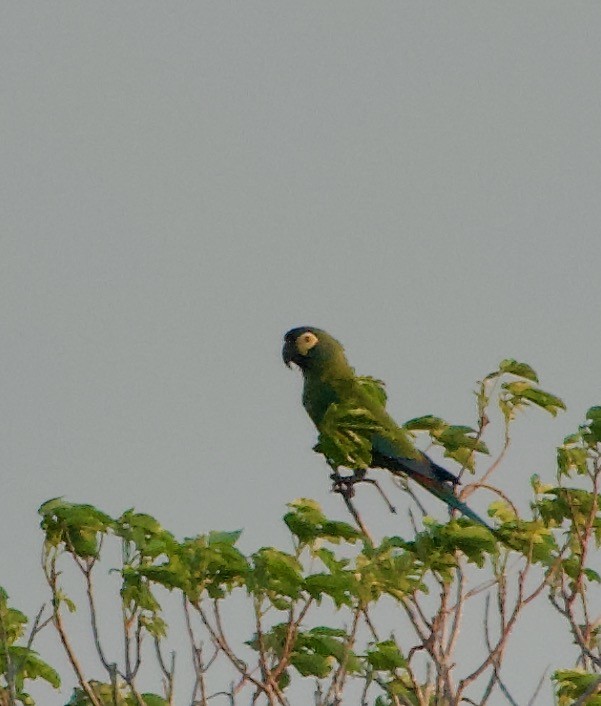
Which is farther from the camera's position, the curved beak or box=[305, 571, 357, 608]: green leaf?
the curved beak

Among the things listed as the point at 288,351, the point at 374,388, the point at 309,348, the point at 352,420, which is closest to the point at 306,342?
the point at 309,348

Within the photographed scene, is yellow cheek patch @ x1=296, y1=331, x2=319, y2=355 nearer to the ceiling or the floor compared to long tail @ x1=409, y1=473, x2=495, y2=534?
nearer to the ceiling

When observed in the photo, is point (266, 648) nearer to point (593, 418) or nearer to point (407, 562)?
point (407, 562)

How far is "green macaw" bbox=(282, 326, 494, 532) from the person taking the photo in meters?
9.98

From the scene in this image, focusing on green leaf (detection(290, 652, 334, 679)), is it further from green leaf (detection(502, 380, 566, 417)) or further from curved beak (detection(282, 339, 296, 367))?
curved beak (detection(282, 339, 296, 367))

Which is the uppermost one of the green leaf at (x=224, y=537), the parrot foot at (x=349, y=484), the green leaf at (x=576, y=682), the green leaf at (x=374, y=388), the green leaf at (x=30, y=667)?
the green leaf at (x=374, y=388)

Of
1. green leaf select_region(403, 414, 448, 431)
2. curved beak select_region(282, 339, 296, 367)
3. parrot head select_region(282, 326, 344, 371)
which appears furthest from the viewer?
curved beak select_region(282, 339, 296, 367)

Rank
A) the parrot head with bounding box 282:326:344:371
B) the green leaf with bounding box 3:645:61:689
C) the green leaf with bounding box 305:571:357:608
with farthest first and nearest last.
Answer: the parrot head with bounding box 282:326:344:371, the green leaf with bounding box 3:645:61:689, the green leaf with bounding box 305:571:357:608

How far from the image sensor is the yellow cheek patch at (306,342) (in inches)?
557

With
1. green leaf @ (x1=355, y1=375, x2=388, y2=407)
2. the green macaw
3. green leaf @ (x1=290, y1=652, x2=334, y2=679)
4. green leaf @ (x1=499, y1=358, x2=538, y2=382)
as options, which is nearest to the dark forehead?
the green macaw

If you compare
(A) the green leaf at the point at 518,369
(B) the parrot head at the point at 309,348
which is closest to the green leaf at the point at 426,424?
(A) the green leaf at the point at 518,369

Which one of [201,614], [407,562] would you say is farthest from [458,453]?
[201,614]

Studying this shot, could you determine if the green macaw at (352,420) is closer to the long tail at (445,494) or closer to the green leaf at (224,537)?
the long tail at (445,494)

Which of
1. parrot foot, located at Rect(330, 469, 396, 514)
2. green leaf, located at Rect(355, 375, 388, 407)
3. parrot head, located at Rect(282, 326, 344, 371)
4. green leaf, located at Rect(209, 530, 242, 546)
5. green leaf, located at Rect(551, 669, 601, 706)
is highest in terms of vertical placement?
parrot head, located at Rect(282, 326, 344, 371)
